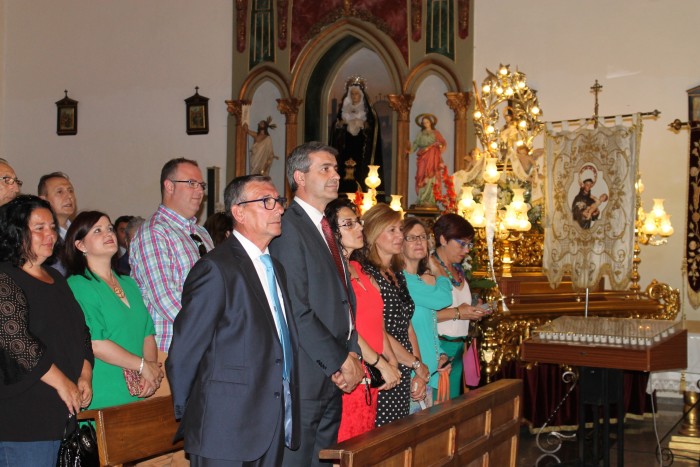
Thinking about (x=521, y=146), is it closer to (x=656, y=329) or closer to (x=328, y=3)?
(x=656, y=329)

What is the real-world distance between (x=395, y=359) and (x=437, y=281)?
83 cm

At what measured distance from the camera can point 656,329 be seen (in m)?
4.99

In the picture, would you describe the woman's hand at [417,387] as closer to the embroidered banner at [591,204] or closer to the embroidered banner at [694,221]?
the embroidered banner at [591,204]

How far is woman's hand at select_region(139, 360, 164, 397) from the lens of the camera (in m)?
3.52

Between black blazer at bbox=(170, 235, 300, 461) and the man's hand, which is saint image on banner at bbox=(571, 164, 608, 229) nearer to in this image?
the man's hand

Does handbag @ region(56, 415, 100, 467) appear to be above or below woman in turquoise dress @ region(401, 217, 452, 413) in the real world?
below

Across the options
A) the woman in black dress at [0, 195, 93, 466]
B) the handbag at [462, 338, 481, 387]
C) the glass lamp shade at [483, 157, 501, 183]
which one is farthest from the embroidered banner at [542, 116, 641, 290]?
the woman in black dress at [0, 195, 93, 466]

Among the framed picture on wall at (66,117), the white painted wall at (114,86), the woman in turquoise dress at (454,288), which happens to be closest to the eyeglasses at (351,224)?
the woman in turquoise dress at (454,288)

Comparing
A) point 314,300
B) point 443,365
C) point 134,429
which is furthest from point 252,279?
point 443,365

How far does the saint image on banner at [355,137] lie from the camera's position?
A: 1186cm

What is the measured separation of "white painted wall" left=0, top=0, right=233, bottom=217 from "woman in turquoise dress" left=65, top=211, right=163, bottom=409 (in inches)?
363

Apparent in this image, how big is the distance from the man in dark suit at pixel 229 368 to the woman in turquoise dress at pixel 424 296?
5.41ft

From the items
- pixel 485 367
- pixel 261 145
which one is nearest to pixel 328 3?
pixel 261 145

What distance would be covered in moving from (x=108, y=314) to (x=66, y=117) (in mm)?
11491
